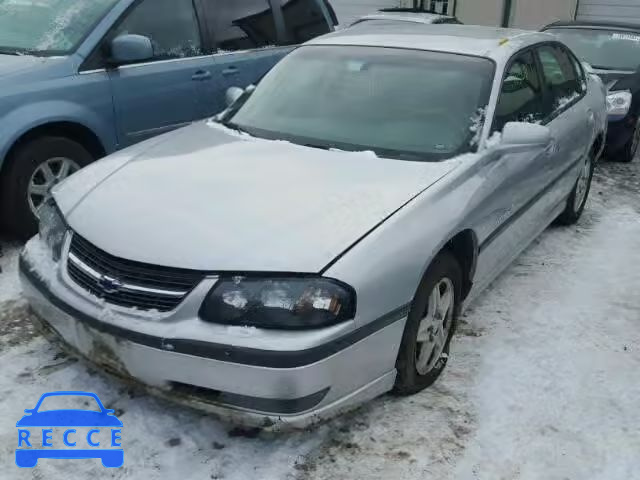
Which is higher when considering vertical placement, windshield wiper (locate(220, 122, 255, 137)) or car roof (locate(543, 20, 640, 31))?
car roof (locate(543, 20, 640, 31))

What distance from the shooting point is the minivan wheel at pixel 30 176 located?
4.19 metres

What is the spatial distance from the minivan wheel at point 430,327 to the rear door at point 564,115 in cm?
142

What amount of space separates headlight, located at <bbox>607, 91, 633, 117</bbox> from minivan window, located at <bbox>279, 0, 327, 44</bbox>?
318 cm

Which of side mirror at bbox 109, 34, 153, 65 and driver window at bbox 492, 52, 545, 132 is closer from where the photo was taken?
driver window at bbox 492, 52, 545, 132

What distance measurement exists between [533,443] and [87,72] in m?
3.65

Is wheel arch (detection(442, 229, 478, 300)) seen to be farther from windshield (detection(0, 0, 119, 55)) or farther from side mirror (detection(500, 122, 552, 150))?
windshield (detection(0, 0, 119, 55))

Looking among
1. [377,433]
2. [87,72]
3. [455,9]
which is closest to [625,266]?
[377,433]

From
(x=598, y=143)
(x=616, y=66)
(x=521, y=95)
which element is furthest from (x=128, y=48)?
(x=616, y=66)

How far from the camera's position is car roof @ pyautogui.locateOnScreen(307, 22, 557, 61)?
149 inches

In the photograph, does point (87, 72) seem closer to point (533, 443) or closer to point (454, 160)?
point (454, 160)

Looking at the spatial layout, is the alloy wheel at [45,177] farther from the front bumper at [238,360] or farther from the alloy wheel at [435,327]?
the alloy wheel at [435,327]

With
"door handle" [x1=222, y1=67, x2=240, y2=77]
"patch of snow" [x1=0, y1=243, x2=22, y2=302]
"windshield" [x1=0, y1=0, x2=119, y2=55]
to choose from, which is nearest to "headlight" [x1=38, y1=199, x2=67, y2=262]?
"patch of snow" [x1=0, y1=243, x2=22, y2=302]

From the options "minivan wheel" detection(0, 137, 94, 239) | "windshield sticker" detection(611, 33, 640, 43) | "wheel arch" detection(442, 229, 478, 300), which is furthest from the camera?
"windshield sticker" detection(611, 33, 640, 43)

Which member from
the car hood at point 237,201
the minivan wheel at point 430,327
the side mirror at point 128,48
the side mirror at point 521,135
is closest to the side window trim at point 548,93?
the side mirror at point 521,135
